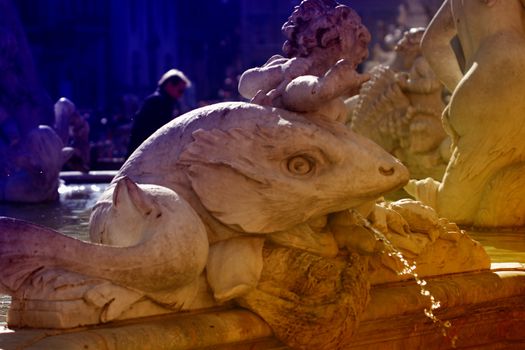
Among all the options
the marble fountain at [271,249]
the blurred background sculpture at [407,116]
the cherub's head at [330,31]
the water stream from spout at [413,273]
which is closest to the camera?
the marble fountain at [271,249]

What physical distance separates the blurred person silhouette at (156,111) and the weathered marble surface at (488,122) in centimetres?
526

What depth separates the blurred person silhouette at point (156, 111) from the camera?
1280 cm

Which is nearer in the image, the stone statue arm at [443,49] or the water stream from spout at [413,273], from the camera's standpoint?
the water stream from spout at [413,273]

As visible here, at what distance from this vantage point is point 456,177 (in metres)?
7.84

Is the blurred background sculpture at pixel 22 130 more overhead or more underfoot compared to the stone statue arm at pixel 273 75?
more underfoot

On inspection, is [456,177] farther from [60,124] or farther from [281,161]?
[60,124]

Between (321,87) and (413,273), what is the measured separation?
0.96 metres

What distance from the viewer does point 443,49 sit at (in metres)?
8.27

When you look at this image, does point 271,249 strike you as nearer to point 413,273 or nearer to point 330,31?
point 413,273

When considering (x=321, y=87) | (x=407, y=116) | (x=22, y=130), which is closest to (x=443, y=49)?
(x=407, y=116)

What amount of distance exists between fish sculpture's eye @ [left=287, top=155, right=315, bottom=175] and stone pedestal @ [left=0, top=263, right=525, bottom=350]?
0.48 meters

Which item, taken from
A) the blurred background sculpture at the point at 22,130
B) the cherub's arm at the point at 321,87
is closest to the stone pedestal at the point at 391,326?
the cherub's arm at the point at 321,87

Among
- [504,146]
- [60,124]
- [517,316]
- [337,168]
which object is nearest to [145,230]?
[337,168]

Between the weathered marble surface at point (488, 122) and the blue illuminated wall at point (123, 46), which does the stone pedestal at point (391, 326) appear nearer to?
the weathered marble surface at point (488, 122)
